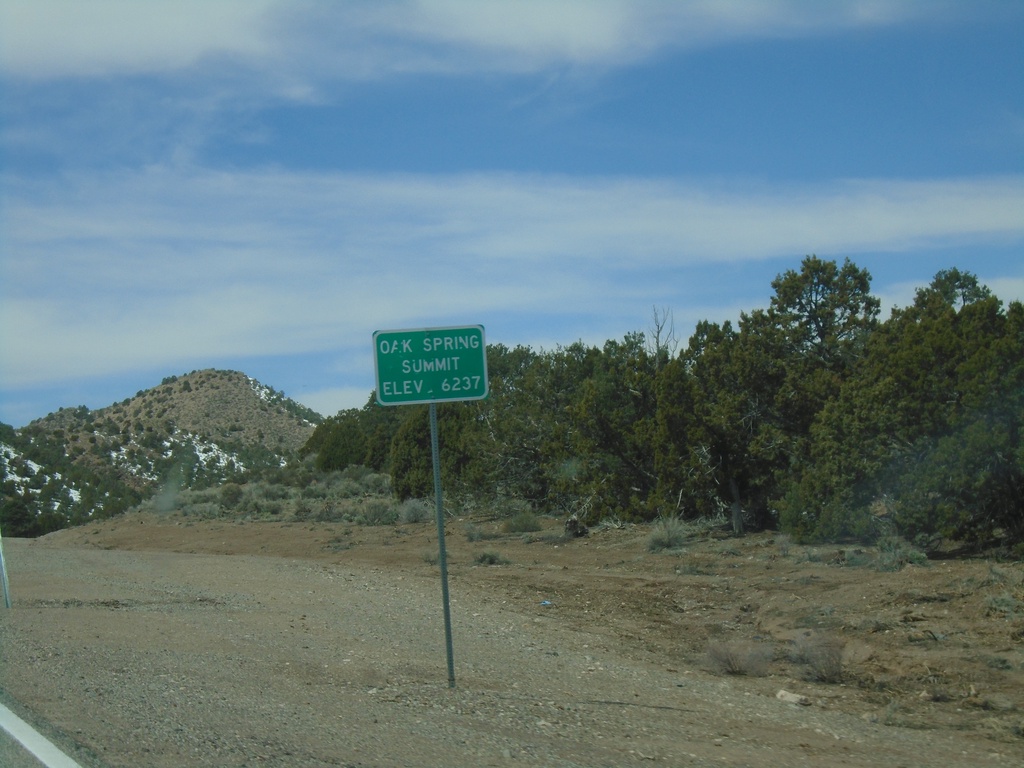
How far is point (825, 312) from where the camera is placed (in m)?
28.1

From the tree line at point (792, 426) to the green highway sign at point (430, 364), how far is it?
43.4 ft

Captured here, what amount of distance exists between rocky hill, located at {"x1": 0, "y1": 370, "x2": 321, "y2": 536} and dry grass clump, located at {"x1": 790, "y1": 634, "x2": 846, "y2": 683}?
40454 mm

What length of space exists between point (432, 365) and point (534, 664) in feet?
13.6

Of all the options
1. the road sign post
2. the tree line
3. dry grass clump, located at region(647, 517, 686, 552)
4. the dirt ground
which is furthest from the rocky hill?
the road sign post

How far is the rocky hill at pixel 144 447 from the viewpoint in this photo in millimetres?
53075

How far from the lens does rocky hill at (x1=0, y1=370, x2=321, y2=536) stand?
174ft

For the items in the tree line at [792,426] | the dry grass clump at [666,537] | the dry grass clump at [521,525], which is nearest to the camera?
the tree line at [792,426]

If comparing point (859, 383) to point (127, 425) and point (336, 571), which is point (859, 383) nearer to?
point (336, 571)

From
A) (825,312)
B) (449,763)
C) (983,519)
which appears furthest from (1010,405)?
(449,763)

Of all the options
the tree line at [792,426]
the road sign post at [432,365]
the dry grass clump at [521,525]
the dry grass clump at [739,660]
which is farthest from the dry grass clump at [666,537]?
the road sign post at [432,365]

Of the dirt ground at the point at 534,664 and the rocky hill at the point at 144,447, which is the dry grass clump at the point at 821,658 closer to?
the dirt ground at the point at 534,664

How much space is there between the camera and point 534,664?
38.7ft

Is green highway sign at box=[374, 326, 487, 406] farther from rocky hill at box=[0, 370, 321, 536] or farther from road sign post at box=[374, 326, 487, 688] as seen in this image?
rocky hill at box=[0, 370, 321, 536]

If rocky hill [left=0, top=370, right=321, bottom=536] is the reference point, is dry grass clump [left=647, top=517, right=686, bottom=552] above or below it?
below
